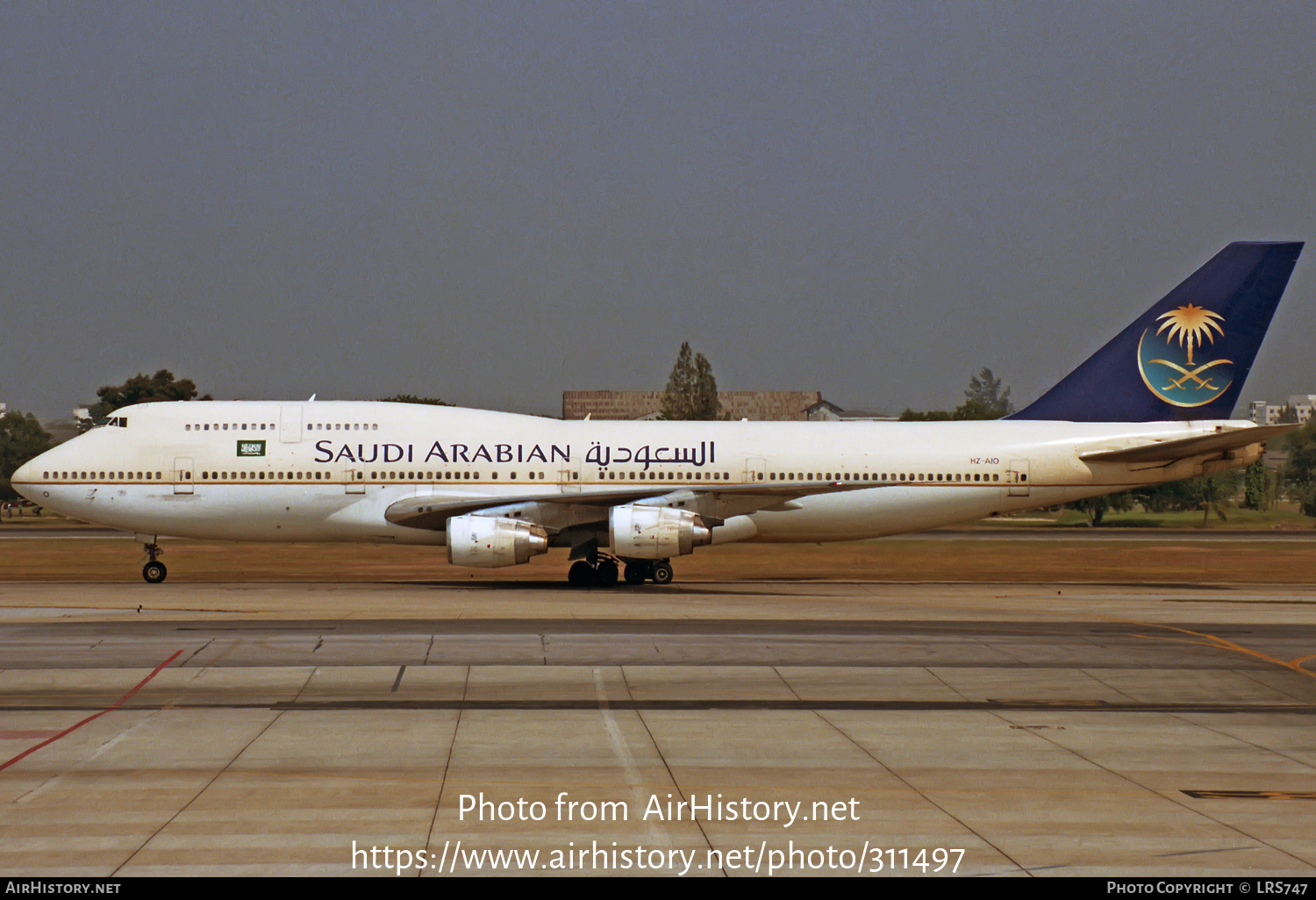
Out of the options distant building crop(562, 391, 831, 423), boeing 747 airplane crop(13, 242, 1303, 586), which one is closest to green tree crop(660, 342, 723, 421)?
distant building crop(562, 391, 831, 423)

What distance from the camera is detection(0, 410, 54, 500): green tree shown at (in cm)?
10894

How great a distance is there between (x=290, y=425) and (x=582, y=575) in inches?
351

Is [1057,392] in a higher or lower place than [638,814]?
higher

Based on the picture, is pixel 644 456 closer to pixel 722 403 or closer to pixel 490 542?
pixel 490 542

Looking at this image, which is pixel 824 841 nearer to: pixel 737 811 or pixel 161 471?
pixel 737 811

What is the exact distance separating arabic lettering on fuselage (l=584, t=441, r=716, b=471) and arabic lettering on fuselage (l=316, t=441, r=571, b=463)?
0.79 meters

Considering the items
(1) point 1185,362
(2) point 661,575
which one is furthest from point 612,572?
(1) point 1185,362

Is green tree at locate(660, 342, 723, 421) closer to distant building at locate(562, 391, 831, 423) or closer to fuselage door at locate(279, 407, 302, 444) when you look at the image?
distant building at locate(562, 391, 831, 423)

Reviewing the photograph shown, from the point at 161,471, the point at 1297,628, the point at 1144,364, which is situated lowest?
the point at 1297,628

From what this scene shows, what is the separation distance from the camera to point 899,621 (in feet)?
80.7

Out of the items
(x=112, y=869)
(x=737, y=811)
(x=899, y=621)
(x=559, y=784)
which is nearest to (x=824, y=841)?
(x=737, y=811)

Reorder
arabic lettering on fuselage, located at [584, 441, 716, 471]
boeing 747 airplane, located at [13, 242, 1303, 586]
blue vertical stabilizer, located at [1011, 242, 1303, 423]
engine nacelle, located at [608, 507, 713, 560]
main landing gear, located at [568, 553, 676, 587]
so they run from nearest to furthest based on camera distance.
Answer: engine nacelle, located at [608, 507, 713, 560] < boeing 747 airplane, located at [13, 242, 1303, 586] < main landing gear, located at [568, 553, 676, 587] < arabic lettering on fuselage, located at [584, 441, 716, 471] < blue vertical stabilizer, located at [1011, 242, 1303, 423]

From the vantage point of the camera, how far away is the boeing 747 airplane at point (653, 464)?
32.6 meters

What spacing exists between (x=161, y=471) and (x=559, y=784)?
81.1 feet
